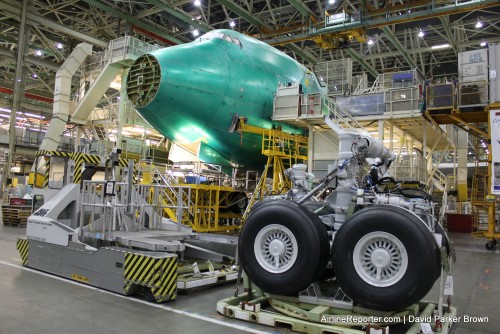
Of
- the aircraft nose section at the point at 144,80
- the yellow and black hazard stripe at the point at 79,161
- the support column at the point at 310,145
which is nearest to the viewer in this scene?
the yellow and black hazard stripe at the point at 79,161

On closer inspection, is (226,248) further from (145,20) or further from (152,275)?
(145,20)

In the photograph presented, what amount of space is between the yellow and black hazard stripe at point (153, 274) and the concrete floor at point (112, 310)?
177mm

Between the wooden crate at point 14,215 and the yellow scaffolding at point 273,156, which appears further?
the wooden crate at point 14,215

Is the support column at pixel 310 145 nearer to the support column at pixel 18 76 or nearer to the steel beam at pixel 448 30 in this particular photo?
the steel beam at pixel 448 30

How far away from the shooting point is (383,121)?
15.3m

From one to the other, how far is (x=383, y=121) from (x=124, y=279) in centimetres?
1173

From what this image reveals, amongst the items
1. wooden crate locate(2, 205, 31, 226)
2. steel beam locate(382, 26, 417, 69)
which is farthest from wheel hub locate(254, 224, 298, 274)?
steel beam locate(382, 26, 417, 69)

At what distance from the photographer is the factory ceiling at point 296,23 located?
2331 centimetres

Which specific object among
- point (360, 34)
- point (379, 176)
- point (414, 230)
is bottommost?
point (414, 230)

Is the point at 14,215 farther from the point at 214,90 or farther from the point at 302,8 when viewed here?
the point at 302,8

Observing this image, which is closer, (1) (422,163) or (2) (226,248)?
(2) (226,248)

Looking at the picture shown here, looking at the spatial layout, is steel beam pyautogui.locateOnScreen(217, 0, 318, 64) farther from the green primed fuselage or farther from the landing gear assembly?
the landing gear assembly

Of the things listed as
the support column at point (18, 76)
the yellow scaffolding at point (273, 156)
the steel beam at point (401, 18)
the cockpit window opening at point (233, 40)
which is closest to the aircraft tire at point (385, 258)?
the yellow scaffolding at point (273, 156)

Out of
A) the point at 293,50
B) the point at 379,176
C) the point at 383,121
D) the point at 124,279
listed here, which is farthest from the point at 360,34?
the point at 124,279
